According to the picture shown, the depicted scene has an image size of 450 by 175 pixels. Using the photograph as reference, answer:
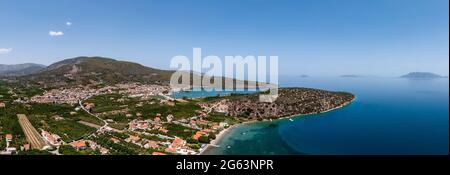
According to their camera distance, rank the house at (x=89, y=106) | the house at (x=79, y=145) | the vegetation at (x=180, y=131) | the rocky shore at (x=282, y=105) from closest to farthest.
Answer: the house at (x=79, y=145)
the vegetation at (x=180, y=131)
the rocky shore at (x=282, y=105)
the house at (x=89, y=106)

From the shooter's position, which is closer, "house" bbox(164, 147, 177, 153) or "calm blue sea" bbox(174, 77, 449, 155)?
"house" bbox(164, 147, 177, 153)

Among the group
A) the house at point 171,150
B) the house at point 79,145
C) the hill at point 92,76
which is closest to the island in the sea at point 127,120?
the house at point 79,145

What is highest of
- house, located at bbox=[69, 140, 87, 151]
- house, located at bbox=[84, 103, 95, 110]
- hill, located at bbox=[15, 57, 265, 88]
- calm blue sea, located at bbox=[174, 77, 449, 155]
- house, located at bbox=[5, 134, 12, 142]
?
hill, located at bbox=[15, 57, 265, 88]

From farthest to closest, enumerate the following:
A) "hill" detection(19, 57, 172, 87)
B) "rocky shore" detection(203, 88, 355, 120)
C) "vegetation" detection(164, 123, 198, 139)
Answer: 1. "hill" detection(19, 57, 172, 87)
2. "rocky shore" detection(203, 88, 355, 120)
3. "vegetation" detection(164, 123, 198, 139)

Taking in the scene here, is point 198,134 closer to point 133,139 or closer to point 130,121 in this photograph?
point 133,139

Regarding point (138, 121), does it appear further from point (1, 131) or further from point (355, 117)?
point (355, 117)

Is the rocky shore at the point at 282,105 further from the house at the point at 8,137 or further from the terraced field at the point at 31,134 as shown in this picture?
the house at the point at 8,137

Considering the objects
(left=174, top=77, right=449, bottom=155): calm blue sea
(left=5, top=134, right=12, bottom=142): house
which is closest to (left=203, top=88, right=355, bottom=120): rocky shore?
(left=174, top=77, right=449, bottom=155): calm blue sea

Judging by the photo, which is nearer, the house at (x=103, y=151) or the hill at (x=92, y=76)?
the house at (x=103, y=151)

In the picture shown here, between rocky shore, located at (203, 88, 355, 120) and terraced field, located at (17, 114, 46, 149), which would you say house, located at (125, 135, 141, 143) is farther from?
rocky shore, located at (203, 88, 355, 120)

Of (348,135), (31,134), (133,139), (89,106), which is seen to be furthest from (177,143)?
(89,106)
